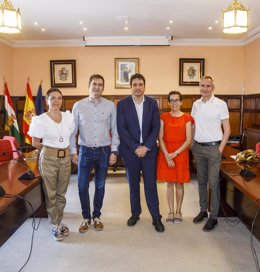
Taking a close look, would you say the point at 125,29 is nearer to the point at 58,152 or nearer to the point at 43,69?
the point at 43,69

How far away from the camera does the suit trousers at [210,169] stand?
113 inches

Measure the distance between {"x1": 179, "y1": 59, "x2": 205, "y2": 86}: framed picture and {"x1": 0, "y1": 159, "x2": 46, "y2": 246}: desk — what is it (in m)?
4.34

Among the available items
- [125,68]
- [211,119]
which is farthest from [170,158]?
[125,68]

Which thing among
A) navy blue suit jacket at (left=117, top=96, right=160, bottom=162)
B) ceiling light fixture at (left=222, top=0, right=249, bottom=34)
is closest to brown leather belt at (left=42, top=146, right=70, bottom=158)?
navy blue suit jacket at (left=117, top=96, right=160, bottom=162)

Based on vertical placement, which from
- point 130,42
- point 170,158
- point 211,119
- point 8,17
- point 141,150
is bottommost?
point 170,158

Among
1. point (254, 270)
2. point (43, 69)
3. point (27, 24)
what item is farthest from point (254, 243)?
point (43, 69)

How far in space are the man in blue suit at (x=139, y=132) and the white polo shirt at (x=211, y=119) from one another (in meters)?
0.43

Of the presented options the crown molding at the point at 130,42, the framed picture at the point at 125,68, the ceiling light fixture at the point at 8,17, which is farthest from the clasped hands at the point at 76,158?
the crown molding at the point at 130,42

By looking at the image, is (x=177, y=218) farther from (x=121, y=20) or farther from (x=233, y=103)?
(x=233, y=103)

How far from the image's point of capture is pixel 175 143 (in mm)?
2992

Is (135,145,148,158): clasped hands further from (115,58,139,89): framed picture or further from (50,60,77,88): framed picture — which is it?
(50,60,77,88): framed picture

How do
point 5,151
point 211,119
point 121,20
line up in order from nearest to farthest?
point 211,119, point 5,151, point 121,20

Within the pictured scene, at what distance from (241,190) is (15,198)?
1.58 metres

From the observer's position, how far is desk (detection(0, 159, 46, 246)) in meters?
2.05
